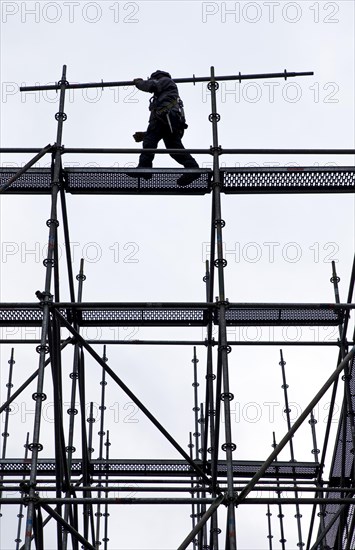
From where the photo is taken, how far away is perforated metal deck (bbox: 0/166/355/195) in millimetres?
10523

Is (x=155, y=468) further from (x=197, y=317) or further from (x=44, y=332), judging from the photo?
(x=44, y=332)

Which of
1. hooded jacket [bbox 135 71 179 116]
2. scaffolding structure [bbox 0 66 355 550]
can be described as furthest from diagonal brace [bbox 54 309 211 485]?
hooded jacket [bbox 135 71 179 116]

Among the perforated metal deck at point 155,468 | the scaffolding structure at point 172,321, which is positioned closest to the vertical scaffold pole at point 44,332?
the scaffolding structure at point 172,321

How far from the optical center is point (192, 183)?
35.2 feet

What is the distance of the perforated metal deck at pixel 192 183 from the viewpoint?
1052 centimetres

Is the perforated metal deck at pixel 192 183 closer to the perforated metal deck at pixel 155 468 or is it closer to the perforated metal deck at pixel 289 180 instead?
the perforated metal deck at pixel 289 180

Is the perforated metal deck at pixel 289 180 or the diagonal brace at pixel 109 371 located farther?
the perforated metal deck at pixel 289 180

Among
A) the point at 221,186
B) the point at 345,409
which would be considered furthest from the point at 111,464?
the point at 221,186

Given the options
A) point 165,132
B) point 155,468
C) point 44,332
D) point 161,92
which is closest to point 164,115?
point 165,132

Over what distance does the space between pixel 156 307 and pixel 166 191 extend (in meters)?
1.98

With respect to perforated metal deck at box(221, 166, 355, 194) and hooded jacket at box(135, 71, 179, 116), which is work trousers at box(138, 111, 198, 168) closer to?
hooded jacket at box(135, 71, 179, 116)

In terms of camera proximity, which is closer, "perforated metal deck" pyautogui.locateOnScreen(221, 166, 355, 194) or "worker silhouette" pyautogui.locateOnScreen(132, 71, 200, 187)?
"perforated metal deck" pyautogui.locateOnScreen(221, 166, 355, 194)

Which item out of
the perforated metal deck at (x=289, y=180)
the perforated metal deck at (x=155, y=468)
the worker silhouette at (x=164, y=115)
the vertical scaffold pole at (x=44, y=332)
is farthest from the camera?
the perforated metal deck at (x=155, y=468)

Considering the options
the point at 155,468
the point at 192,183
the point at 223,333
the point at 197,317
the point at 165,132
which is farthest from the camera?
the point at 155,468
